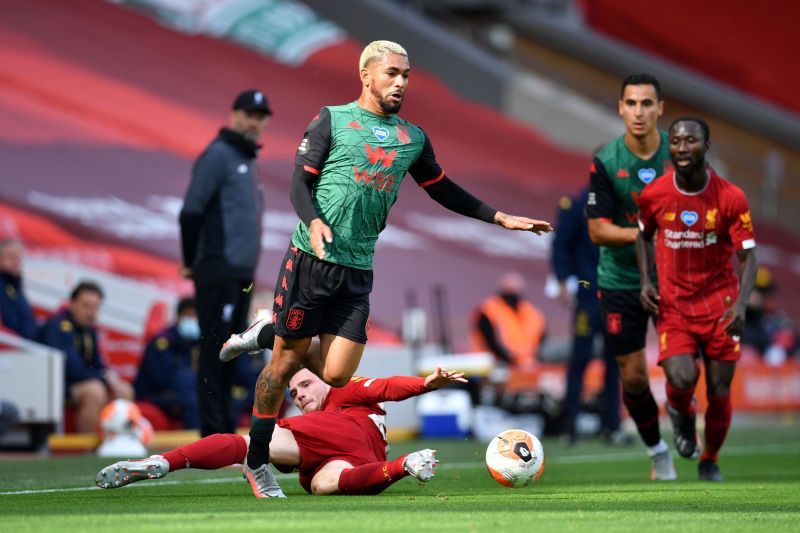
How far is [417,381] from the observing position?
22.2 feet

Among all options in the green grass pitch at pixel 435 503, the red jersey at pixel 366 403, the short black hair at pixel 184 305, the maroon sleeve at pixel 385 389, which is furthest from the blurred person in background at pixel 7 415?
the maroon sleeve at pixel 385 389

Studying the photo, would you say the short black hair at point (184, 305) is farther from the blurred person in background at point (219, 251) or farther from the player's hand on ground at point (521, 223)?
the player's hand on ground at point (521, 223)

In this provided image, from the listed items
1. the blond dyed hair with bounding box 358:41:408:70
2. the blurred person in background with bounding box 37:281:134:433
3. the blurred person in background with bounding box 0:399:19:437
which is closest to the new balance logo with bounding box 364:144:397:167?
the blond dyed hair with bounding box 358:41:408:70

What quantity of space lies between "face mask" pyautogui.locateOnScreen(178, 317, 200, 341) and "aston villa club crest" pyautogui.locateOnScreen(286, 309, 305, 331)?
6.23 m

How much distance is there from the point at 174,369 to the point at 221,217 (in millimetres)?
3512

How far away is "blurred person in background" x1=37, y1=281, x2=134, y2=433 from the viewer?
12281mm

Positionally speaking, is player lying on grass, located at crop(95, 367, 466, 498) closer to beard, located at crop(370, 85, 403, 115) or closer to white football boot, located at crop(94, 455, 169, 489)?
white football boot, located at crop(94, 455, 169, 489)

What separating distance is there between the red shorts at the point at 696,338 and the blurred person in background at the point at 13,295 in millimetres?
6410

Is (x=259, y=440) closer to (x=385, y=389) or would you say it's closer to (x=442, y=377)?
(x=385, y=389)

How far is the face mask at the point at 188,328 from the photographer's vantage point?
1281 centimetres

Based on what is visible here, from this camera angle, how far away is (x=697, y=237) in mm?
8156

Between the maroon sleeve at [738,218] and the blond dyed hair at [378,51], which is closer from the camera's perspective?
the blond dyed hair at [378,51]

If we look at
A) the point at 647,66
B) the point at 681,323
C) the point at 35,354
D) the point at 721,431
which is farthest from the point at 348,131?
the point at 647,66

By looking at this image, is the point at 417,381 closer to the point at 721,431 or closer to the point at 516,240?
the point at 721,431
